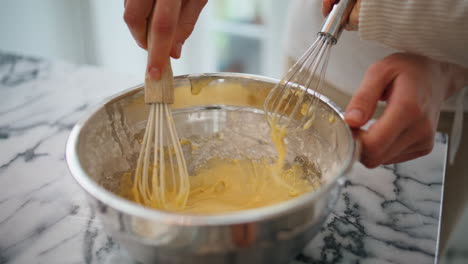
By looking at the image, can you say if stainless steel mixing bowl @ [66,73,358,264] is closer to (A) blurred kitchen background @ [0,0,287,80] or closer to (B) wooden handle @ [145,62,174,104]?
(B) wooden handle @ [145,62,174,104]

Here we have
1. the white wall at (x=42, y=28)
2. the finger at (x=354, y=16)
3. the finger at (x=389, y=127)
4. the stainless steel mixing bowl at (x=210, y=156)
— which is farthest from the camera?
the white wall at (x=42, y=28)

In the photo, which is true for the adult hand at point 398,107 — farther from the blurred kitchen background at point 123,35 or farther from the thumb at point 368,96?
the blurred kitchen background at point 123,35

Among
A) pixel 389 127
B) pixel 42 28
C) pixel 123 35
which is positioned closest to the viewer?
pixel 389 127

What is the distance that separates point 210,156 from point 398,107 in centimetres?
37

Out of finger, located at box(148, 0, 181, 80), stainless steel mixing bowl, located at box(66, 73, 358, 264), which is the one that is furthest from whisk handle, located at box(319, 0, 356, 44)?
finger, located at box(148, 0, 181, 80)

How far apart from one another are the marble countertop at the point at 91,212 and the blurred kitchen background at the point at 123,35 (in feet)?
Result: 3.58

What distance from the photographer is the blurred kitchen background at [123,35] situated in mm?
1803

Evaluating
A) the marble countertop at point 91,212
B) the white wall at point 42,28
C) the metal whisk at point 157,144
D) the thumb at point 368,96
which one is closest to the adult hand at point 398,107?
the thumb at point 368,96

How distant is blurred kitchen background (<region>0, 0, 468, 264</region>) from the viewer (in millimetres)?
1803

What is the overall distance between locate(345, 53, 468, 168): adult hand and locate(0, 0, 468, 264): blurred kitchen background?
1.24 metres

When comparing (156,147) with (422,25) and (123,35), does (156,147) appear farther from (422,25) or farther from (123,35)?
(123,35)

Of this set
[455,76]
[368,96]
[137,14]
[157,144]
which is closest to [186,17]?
[137,14]

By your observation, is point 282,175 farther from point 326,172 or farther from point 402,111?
point 402,111

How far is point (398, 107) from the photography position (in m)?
0.50
